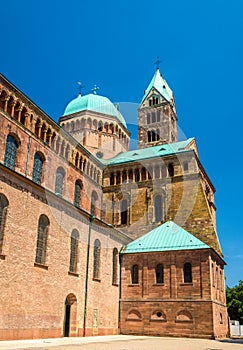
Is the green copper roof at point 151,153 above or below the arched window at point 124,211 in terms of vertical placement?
above

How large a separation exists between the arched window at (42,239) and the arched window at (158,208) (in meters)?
17.0

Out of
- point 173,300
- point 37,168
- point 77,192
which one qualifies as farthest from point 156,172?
point 37,168

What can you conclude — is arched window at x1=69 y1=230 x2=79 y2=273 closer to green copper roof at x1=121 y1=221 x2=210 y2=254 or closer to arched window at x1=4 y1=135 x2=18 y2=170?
arched window at x1=4 y1=135 x2=18 y2=170

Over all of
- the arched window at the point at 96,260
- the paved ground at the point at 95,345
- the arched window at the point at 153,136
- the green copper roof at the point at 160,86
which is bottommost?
the paved ground at the point at 95,345

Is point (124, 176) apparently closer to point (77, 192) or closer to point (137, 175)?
point (137, 175)

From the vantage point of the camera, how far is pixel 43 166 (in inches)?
1180

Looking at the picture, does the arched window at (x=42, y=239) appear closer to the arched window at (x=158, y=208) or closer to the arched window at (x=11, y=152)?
the arched window at (x=11, y=152)

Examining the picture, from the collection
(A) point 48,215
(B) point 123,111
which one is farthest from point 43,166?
(B) point 123,111

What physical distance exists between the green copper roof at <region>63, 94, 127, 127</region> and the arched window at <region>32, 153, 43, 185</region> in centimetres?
2134

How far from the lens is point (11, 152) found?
2650 cm

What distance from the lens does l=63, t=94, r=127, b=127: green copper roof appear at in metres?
50.2

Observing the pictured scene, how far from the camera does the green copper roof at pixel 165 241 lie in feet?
106

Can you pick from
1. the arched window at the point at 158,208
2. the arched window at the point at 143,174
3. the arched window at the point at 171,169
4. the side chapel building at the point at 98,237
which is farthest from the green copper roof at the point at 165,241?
the arched window at the point at 143,174

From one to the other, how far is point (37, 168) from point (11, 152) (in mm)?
3329
